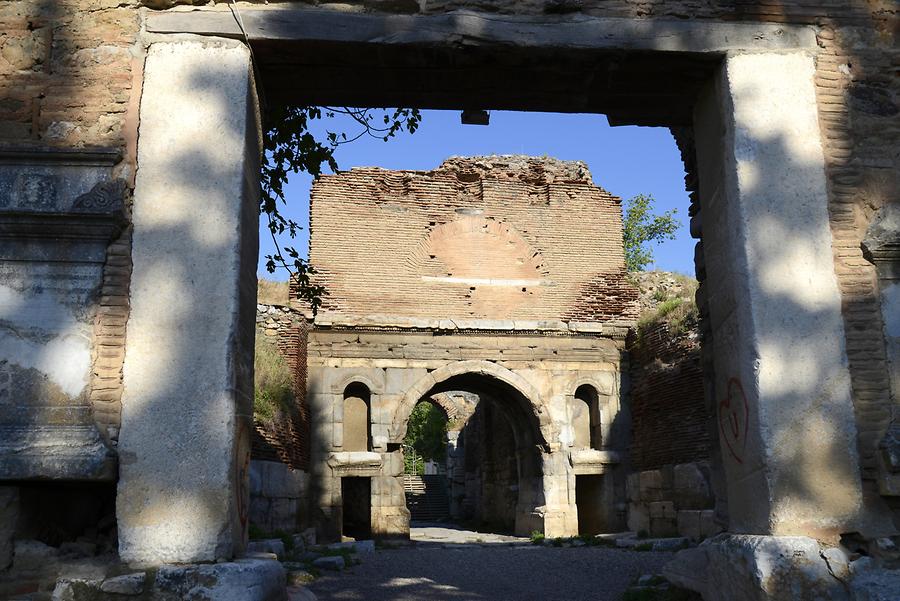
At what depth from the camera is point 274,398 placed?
1331 cm

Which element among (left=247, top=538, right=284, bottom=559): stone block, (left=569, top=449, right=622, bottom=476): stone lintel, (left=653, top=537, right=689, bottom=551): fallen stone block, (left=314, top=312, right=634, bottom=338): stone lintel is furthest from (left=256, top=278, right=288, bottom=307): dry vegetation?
(left=653, top=537, right=689, bottom=551): fallen stone block

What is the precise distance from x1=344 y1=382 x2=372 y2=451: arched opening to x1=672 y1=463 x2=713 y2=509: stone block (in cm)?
588

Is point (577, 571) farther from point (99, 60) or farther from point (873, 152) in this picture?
point (99, 60)

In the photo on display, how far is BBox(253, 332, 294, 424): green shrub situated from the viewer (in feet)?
41.7

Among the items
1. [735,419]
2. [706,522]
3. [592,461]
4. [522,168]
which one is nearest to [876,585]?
[735,419]

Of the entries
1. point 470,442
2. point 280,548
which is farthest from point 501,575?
point 470,442

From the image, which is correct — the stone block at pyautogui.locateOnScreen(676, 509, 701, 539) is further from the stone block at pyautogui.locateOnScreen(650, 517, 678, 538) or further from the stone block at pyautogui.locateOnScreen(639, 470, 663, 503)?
the stone block at pyautogui.locateOnScreen(639, 470, 663, 503)

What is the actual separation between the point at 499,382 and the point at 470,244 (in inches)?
126

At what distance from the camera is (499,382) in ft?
54.0

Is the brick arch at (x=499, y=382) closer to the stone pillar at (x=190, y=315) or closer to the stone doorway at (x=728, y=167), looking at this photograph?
the stone doorway at (x=728, y=167)

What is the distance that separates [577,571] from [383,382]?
7.57 metres

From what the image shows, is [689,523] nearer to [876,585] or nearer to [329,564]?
[329,564]

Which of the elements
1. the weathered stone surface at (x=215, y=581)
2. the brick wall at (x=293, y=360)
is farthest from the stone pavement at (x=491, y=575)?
the weathered stone surface at (x=215, y=581)

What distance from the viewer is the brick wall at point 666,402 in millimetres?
13719
